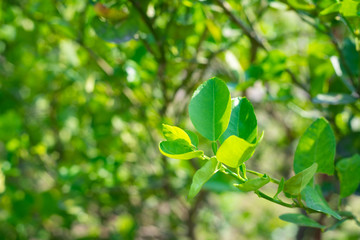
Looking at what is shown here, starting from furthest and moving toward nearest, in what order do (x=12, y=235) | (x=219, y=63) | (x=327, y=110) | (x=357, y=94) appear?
1. (x=12, y=235)
2. (x=219, y=63)
3. (x=327, y=110)
4. (x=357, y=94)

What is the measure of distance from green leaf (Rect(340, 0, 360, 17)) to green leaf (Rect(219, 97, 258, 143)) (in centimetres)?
17

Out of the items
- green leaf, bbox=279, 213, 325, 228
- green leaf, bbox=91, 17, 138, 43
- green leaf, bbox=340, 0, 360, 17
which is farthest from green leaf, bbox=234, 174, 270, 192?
green leaf, bbox=91, 17, 138, 43

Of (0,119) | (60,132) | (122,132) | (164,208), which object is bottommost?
(164,208)

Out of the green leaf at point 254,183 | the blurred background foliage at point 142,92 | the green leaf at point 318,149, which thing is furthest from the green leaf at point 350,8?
the green leaf at point 254,183

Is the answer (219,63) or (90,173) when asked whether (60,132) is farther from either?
(219,63)

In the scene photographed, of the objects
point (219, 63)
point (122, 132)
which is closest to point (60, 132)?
point (122, 132)

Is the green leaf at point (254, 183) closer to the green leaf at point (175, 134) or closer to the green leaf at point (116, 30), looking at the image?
the green leaf at point (175, 134)

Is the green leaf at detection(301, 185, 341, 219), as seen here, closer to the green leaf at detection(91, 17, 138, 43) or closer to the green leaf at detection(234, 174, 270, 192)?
the green leaf at detection(234, 174, 270, 192)

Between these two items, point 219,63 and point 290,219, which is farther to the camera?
point 219,63

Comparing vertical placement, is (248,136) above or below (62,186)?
above

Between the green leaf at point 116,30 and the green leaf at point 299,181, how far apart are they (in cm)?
34

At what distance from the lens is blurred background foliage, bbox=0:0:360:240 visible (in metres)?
0.64

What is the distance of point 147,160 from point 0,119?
0.44 m

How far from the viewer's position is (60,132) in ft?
4.59
